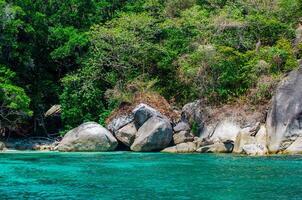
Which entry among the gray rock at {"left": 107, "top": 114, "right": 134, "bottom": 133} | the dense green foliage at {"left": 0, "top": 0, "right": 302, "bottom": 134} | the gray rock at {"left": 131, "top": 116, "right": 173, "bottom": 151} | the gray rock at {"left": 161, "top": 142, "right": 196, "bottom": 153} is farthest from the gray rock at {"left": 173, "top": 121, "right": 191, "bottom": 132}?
the gray rock at {"left": 107, "top": 114, "right": 134, "bottom": 133}

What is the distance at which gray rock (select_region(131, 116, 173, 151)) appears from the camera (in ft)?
88.0

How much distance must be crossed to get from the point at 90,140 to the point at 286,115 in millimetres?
10331

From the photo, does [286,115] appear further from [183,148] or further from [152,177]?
[152,177]

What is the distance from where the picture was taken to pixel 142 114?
1104 inches

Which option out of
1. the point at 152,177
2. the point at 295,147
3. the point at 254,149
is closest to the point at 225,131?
the point at 254,149

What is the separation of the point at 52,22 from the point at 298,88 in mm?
16709

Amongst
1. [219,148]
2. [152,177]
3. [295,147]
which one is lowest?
[219,148]

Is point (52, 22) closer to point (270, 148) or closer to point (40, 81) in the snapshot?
point (40, 81)

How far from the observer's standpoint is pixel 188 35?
32.3 metres

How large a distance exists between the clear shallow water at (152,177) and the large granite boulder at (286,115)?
6.81 feet

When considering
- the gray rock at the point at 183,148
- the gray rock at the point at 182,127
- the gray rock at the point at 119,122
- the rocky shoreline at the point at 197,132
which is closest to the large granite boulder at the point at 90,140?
the rocky shoreline at the point at 197,132

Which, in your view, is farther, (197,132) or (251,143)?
(197,132)

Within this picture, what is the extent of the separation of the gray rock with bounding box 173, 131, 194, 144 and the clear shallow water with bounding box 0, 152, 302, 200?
3758 mm

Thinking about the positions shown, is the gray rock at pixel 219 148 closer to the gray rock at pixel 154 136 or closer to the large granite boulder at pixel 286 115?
the large granite boulder at pixel 286 115
